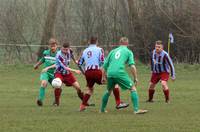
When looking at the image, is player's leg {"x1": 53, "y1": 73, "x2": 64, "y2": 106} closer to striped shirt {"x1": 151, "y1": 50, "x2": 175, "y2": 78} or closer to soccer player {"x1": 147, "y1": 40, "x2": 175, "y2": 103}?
soccer player {"x1": 147, "y1": 40, "x2": 175, "y2": 103}

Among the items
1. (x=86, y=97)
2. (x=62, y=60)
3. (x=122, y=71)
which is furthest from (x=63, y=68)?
(x=122, y=71)

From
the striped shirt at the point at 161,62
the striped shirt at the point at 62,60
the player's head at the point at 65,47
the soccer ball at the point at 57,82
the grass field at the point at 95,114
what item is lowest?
the grass field at the point at 95,114

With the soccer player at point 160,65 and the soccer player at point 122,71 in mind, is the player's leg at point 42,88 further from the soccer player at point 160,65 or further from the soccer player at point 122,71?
the soccer player at point 122,71

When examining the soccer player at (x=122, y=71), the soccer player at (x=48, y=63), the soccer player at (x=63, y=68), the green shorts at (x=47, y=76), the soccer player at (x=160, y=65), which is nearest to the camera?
the soccer player at (x=122, y=71)

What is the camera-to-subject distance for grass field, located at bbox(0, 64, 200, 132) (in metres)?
12.5

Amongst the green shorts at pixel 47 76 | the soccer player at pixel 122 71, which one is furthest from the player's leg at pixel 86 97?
the green shorts at pixel 47 76

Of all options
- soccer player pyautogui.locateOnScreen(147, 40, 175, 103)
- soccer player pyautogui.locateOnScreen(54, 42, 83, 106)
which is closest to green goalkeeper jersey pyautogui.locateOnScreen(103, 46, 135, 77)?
soccer player pyautogui.locateOnScreen(54, 42, 83, 106)

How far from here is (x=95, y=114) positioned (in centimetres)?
1502

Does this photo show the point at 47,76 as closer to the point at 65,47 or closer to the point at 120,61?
the point at 65,47

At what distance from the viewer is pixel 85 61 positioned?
1573 centimetres

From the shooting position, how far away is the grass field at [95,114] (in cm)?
1249

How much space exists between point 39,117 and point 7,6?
1199 inches

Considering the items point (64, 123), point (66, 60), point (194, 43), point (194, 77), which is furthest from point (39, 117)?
point (194, 43)

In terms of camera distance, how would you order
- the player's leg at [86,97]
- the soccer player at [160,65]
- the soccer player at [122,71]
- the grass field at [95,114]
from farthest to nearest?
the soccer player at [160,65], the player's leg at [86,97], the soccer player at [122,71], the grass field at [95,114]
